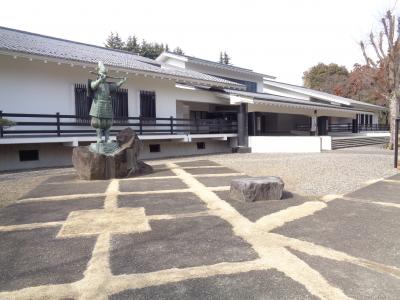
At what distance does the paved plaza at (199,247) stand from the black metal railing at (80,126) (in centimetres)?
501

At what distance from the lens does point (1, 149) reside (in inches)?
408

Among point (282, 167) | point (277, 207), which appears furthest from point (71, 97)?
point (277, 207)

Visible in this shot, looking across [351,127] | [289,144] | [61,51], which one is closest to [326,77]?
[351,127]

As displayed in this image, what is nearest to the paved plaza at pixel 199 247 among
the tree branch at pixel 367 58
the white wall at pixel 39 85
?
the white wall at pixel 39 85

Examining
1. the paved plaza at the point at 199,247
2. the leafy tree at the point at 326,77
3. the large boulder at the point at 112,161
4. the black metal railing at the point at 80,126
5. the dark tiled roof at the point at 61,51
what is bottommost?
the paved plaza at the point at 199,247

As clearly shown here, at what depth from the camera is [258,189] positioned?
5.71 metres

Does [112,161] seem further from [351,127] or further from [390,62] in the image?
[351,127]

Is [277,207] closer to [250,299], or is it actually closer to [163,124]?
[250,299]

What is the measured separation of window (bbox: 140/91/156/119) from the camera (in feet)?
47.0

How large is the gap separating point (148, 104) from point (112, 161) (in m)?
6.58

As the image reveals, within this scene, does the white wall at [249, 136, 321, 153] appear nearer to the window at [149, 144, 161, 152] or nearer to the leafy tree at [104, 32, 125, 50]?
the window at [149, 144, 161, 152]

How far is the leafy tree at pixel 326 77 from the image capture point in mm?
42312

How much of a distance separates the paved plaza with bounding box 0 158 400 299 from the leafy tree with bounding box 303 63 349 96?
3979cm

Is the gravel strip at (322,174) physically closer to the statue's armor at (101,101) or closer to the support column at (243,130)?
the statue's armor at (101,101)
